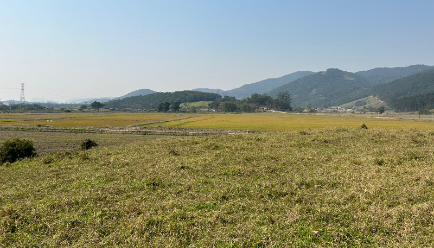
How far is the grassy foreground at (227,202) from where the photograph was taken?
6.05m

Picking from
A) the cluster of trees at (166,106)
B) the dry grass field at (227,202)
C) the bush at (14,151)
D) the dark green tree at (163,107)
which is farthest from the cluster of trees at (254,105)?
the dry grass field at (227,202)

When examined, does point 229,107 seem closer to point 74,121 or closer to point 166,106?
point 166,106

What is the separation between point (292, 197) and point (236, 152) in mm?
8349

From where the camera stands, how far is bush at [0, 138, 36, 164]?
18969 millimetres

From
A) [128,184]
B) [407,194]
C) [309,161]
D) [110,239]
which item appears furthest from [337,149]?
[110,239]

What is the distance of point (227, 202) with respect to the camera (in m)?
8.22

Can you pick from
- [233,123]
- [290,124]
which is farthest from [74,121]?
[290,124]

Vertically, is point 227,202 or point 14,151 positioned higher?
point 227,202

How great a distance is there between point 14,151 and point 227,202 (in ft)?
63.9

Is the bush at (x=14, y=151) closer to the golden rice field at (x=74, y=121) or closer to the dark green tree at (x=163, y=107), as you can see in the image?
the golden rice field at (x=74, y=121)

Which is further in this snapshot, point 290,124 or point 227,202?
point 290,124

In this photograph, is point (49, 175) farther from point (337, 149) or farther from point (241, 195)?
point (337, 149)

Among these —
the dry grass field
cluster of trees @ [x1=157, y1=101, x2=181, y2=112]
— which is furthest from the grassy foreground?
cluster of trees @ [x1=157, y1=101, x2=181, y2=112]

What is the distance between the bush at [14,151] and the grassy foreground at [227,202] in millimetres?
5748
